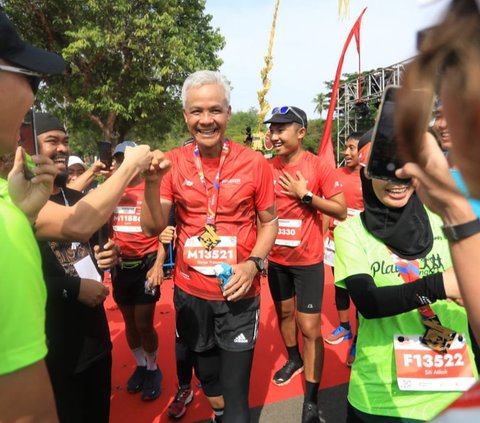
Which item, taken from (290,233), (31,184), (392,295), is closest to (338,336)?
(290,233)

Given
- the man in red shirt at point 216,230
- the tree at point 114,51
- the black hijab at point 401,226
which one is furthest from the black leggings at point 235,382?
the tree at point 114,51

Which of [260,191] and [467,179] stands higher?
[467,179]

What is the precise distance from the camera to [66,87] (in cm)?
1609

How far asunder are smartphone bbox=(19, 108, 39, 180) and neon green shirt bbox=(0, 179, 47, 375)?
53cm

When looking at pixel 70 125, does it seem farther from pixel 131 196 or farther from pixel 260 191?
pixel 260 191

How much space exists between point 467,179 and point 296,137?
283 cm

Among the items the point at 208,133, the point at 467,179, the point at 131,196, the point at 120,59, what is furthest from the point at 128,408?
the point at 120,59

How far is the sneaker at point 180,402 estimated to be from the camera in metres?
2.76

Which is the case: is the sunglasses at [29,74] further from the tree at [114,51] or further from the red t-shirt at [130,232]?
the tree at [114,51]

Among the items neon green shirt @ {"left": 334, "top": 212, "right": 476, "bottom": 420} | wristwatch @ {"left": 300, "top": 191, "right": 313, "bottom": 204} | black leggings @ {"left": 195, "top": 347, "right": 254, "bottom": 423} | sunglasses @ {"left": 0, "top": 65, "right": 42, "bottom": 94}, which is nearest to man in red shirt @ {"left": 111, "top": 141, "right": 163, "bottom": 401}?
black leggings @ {"left": 195, "top": 347, "right": 254, "bottom": 423}

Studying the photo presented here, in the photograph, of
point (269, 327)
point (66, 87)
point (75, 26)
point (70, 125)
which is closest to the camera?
point (269, 327)

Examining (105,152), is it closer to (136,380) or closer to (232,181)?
(232,181)

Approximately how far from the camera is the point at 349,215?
4027 mm

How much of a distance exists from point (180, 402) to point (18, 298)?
7.66 feet
